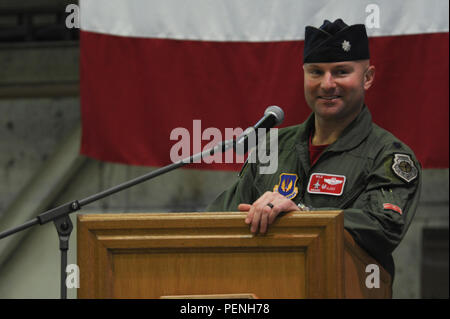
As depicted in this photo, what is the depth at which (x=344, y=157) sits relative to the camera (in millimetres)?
2330

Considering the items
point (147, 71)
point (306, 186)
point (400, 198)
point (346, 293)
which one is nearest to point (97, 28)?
point (147, 71)

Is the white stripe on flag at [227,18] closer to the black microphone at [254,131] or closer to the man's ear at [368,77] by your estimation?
the man's ear at [368,77]

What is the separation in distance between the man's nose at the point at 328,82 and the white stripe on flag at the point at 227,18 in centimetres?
135

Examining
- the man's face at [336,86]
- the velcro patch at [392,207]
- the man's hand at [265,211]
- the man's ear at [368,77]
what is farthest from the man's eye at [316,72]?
the man's hand at [265,211]

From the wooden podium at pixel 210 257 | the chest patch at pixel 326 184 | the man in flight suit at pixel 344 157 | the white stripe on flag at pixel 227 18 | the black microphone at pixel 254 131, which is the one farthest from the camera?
the white stripe on flag at pixel 227 18

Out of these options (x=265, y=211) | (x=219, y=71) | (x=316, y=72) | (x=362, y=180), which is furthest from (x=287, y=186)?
(x=219, y=71)

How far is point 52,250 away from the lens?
4645 millimetres

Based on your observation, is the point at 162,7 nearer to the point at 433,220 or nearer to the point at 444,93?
the point at 444,93

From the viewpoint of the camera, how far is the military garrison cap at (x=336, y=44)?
2.32 meters

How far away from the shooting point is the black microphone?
2.00m

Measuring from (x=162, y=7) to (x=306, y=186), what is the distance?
1.70 m

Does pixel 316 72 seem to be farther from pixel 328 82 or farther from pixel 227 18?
pixel 227 18

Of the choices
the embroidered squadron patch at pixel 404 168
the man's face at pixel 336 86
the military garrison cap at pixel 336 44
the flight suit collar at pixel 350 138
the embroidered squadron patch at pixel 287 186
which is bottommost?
the embroidered squadron patch at pixel 287 186

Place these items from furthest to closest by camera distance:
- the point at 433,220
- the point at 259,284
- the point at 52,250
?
the point at 52,250, the point at 433,220, the point at 259,284
